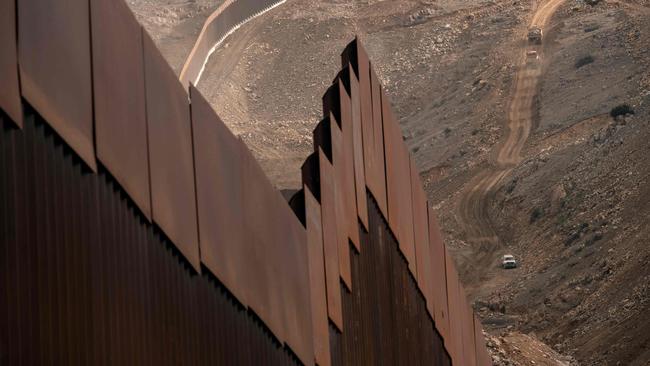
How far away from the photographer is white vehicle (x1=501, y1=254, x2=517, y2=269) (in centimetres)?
5928

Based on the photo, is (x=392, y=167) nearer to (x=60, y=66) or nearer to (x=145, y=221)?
(x=145, y=221)

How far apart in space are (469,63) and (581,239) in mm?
32911

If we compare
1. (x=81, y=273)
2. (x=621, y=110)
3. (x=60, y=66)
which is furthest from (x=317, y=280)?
(x=621, y=110)

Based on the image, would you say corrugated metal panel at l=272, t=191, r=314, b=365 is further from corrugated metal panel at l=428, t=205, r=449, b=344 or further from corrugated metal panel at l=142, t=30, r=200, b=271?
corrugated metal panel at l=428, t=205, r=449, b=344

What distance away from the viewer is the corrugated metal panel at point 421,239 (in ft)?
58.0

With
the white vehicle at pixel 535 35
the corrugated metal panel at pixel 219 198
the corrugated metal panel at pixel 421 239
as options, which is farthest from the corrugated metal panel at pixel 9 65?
the white vehicle at pixel 535 35

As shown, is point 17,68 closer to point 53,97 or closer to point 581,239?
point 53,97

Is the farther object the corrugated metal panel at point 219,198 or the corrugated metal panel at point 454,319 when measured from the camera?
the corrugated metal panel at point 454,319

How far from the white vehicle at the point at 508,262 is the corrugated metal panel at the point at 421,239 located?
133ft

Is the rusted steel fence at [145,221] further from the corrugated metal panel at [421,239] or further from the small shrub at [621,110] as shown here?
the small shrub at [621,110]

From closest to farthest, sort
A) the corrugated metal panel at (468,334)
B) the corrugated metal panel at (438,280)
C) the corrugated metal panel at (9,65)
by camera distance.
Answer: the corrugated metal panel at (9,65) < the corrugated metal panel at (438,280) < the corrugated metal panel at (468,334)

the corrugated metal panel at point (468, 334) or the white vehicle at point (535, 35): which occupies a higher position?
the corrugated metal panel at point (468, 334)

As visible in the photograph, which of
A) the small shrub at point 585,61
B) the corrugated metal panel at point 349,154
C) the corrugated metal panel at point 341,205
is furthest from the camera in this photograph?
the small shrub at point 585,61

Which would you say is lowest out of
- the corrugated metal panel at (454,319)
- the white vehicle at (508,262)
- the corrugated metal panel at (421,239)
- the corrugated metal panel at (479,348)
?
the white vehicle at (508,262)
